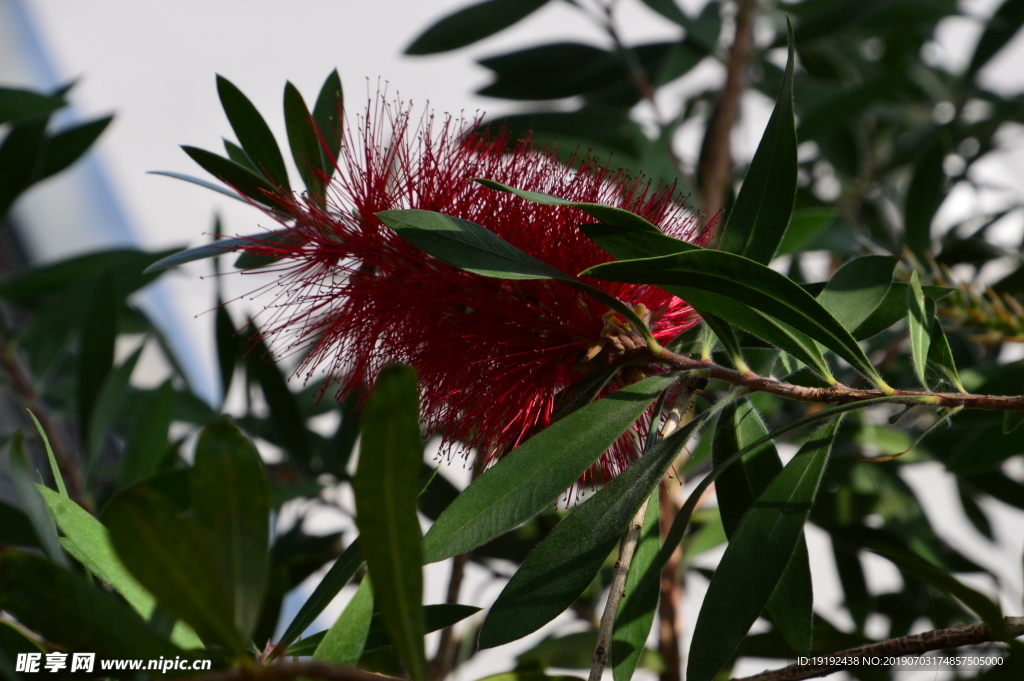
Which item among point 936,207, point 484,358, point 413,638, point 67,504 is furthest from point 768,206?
point 936,207

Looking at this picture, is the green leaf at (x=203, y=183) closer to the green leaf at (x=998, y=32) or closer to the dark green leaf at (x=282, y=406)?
the dark green leaf at (x=282, y=406)

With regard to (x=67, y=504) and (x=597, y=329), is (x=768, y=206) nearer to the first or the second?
(x=597, y=329)

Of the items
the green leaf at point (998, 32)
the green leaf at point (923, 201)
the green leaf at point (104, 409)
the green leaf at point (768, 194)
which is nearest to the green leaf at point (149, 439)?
the green leaf at point (104, 409)

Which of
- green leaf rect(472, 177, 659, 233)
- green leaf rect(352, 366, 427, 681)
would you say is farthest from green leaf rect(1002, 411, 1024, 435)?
green leaf rect(352, 366, 427, 681)

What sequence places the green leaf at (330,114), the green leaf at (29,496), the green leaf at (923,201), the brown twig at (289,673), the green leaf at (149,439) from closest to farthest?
1. the brown twig at (289,673)
2. the green leaf at (29,496)
3. the green leaf at (330,114)
4. the green leaf at (149,439)
5. the green leaf at (923,201)

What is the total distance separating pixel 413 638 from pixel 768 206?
0.30 meters

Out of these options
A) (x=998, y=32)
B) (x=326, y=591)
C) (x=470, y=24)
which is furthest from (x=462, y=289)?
(x=998, y=32)

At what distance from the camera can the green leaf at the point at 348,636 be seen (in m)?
0.37

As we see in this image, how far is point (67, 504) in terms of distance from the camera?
40cm

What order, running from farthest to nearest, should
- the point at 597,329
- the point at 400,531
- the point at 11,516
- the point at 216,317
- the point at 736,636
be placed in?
1. the point at 216,317
2. the point at 11,516
3. the point at 597,329
4. the point at 736,636
5. the point at 400,531

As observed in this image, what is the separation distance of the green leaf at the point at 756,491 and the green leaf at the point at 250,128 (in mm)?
335

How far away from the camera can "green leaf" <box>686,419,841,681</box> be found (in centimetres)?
40

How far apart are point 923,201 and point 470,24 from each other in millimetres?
604

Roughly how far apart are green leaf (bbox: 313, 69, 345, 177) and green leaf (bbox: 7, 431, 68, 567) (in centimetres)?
28
